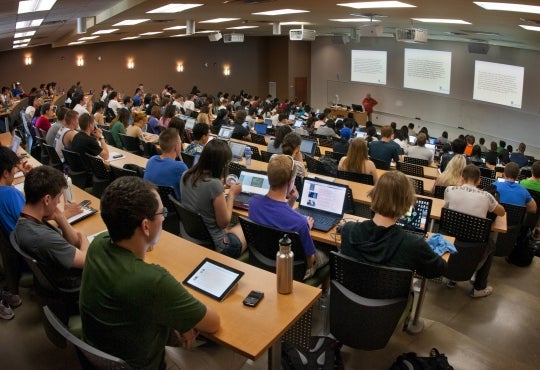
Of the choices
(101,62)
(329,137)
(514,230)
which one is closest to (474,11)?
(514,230)

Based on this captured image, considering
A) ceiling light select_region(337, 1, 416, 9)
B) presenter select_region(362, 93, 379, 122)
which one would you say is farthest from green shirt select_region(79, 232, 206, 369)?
presenter select_region(362, 93, 379, 122)

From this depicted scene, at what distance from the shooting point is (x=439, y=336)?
3.38 meters

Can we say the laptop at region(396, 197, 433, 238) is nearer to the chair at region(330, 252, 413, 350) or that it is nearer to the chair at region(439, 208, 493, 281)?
the chair at region(439, 208, 493, 281)

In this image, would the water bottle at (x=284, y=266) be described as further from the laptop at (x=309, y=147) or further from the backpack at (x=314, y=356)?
the laptop at (x=309, y=147)

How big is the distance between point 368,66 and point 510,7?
1266 cm

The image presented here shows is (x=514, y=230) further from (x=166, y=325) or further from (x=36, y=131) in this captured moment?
(x=36, y=131)

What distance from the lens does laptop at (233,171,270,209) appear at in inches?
164

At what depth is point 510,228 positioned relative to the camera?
14.9 feet

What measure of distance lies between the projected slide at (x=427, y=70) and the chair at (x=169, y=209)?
12.3 meters

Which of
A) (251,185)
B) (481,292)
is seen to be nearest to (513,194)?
(481,292)

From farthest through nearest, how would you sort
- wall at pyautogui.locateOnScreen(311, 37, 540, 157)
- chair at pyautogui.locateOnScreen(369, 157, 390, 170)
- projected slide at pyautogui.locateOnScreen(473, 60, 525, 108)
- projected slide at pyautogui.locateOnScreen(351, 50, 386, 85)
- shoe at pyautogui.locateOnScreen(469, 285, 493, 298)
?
projected slide at pyautogui.locateOnScreen(351, 50, 386, 85) < projected slide at pyautogui.locateOnScreen(473, 60, 525, 108) < wall at pyautogui.locateOnScreen(311, 37, 540, 157) < chair at pyautogui.locateOnScreen(369, 157, 390, 170) < shoe at pyautogui.locateOnScreen(469, 285, 493, 298)

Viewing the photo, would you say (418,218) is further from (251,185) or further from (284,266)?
(284,266)

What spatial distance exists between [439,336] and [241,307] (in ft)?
5.86

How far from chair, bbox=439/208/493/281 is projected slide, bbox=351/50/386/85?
13.7 m
